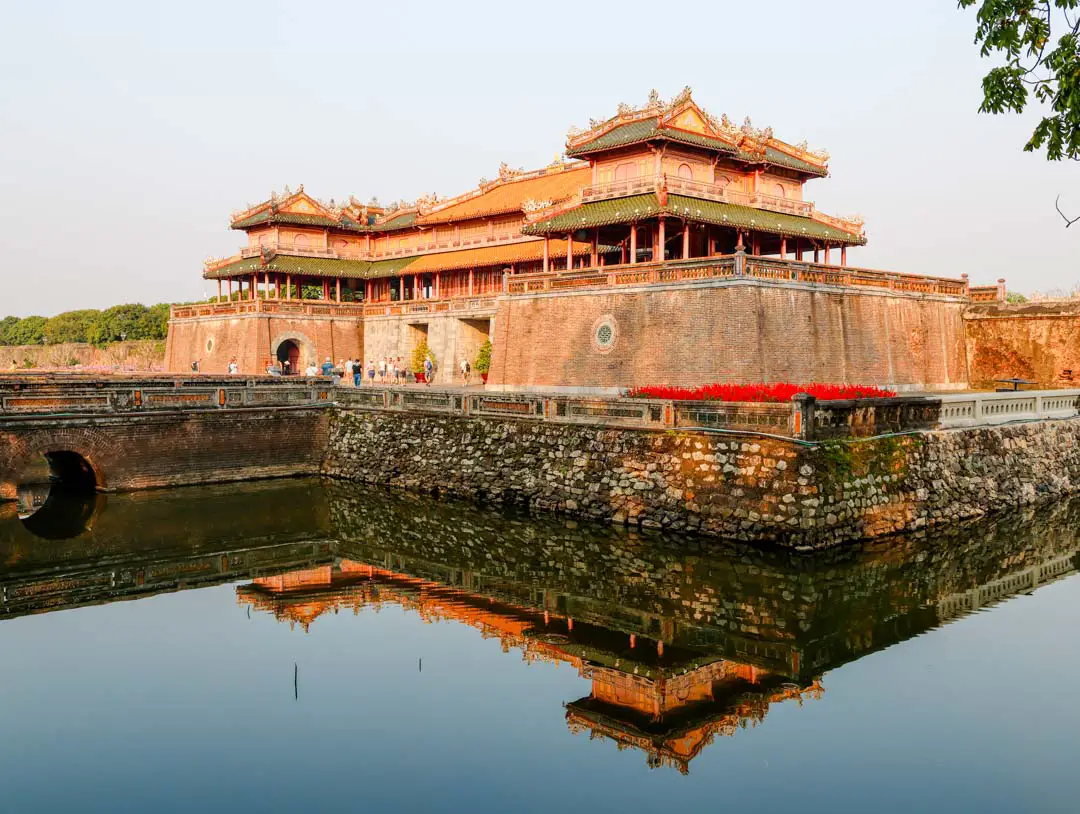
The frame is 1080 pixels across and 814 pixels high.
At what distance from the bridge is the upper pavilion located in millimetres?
11234

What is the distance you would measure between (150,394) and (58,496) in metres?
3.65

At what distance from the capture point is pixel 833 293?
27875mm

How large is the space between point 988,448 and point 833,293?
836cm

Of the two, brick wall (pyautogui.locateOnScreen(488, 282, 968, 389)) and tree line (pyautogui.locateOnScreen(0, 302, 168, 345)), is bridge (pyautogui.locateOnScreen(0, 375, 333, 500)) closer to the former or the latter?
brick wall (pyautogui.locateOnScreen(488, 282, 968, 389))

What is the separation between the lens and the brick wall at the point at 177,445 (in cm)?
2173

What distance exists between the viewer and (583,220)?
30.7 metres

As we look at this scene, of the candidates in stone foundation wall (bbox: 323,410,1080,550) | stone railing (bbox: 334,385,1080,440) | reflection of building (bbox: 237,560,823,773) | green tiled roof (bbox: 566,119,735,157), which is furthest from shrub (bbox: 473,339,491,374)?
reflection of building (bbox: 237,560,823,773)

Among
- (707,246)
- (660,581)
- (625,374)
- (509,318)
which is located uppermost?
(707,246)

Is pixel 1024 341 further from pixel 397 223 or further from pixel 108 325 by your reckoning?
pixel 108 325

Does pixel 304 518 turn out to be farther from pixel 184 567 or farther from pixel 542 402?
pixel 542 402

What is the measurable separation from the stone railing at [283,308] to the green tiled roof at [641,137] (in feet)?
56.0

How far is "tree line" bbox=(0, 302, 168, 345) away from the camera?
73938mm

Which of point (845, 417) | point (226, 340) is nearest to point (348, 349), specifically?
point (226, 340)

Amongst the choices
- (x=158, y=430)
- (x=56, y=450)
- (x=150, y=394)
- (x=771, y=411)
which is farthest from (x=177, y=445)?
(x=771, y=411)
